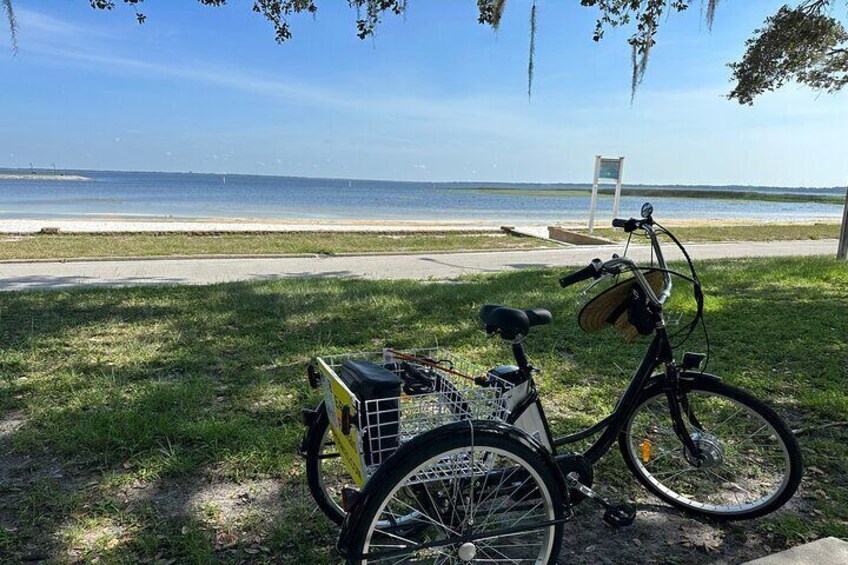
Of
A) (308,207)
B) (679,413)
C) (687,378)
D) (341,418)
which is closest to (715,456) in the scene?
(679,413)

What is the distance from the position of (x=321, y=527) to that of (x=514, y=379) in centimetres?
103

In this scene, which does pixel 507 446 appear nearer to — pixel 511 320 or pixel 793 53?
pixel 511 320

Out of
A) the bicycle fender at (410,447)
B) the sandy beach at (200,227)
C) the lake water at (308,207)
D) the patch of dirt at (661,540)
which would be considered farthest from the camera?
the lake water at (308,207)

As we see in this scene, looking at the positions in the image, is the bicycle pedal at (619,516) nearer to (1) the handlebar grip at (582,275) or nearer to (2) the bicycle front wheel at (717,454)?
(2) the bicycle front wheel at (717,454)

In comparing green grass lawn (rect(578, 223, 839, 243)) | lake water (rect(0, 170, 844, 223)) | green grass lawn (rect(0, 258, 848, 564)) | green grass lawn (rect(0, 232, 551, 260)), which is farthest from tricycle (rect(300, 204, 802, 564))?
lake water (rect(0, 170, 844, 223))

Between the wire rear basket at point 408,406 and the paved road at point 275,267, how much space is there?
695 cm

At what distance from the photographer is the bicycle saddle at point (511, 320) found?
2.10m

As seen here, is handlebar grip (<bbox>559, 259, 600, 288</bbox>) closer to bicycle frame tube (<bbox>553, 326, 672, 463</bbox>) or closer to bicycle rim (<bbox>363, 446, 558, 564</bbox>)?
bicycle frame tube (<bbox>553, 326, 672, 463</bbox>)

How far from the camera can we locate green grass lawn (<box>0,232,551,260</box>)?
37.4 ft

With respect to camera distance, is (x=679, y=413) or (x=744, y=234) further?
(x=744, y=234)

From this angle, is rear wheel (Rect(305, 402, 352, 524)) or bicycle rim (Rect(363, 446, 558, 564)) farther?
rear wheel (Rect(305, 402, 352, 524))

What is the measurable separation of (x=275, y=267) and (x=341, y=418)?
29.2 feet

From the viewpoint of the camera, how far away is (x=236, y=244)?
44.0 feet

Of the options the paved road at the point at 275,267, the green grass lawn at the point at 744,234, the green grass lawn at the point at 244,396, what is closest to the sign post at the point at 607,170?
the green grass lawn at the point at 744,234
